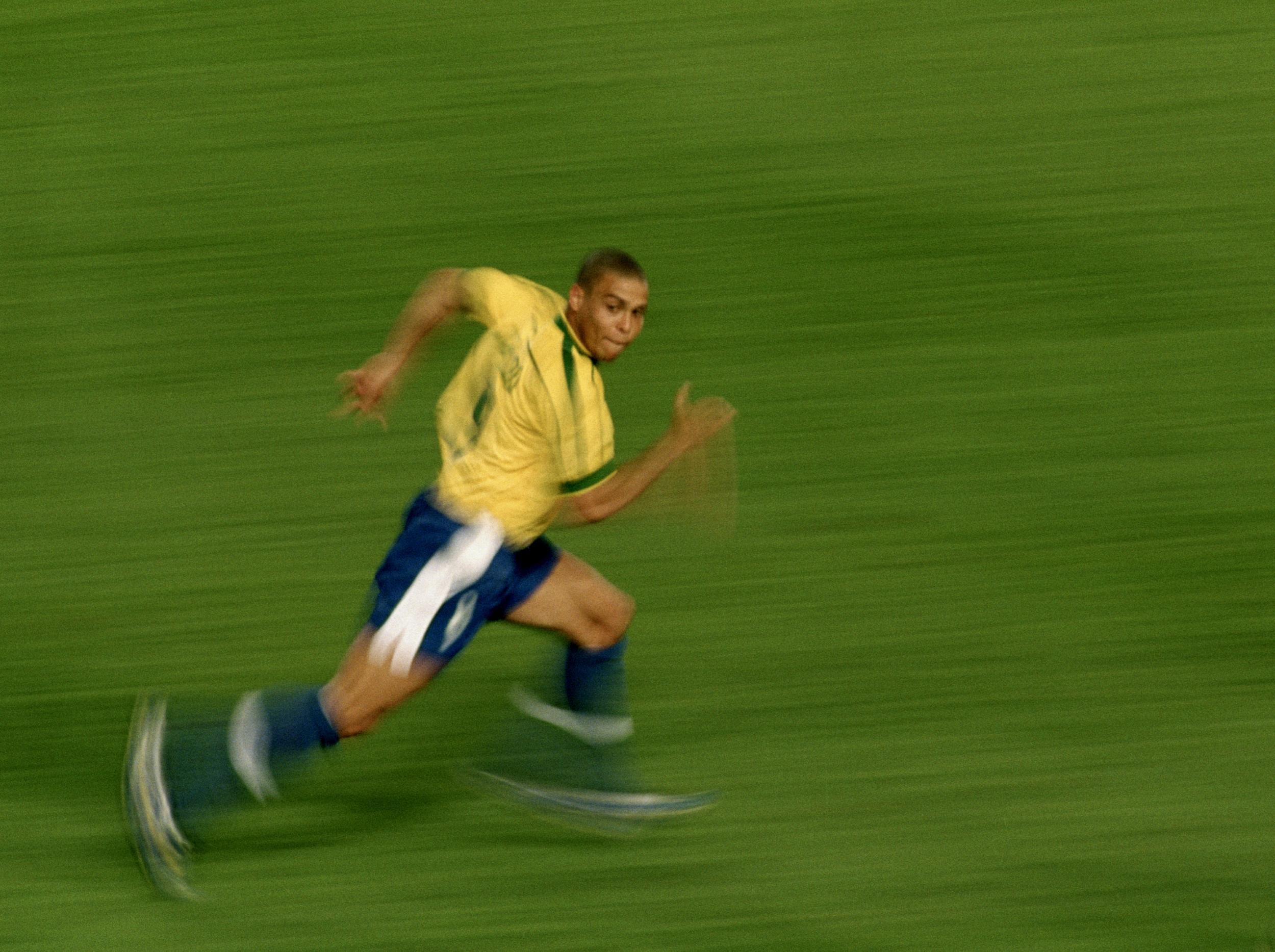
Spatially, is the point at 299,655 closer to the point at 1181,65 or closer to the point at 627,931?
the point at 627,931

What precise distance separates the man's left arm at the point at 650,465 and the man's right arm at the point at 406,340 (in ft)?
1.80

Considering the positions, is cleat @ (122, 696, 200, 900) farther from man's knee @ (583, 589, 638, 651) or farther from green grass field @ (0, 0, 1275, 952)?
man's knee @ (583, 589, 638, 651)

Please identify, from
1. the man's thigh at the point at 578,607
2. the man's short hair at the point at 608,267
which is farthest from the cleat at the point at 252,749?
A: the man's short hair at the point at 608,267

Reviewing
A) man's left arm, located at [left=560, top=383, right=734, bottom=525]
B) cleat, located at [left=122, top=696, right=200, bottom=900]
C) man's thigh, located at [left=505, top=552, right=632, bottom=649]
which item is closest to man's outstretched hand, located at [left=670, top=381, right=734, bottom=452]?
man's left arm, located at [left=560, top=383, right=734, bottom=525]

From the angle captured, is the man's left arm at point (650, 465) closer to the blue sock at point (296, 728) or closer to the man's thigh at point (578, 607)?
the man's thigh at point (578, 607)

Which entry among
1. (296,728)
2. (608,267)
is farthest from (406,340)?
(296,728)

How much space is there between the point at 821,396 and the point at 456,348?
57.8 inches

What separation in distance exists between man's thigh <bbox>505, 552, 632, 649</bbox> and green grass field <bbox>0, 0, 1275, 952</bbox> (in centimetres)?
57

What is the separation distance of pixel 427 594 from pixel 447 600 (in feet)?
0.17

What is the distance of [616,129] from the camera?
946 cm

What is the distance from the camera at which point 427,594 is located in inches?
214

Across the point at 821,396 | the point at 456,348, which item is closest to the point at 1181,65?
the point at 821,396

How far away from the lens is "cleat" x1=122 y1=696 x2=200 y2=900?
18.2ft

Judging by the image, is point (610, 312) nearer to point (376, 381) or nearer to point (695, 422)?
point (695, 422)
